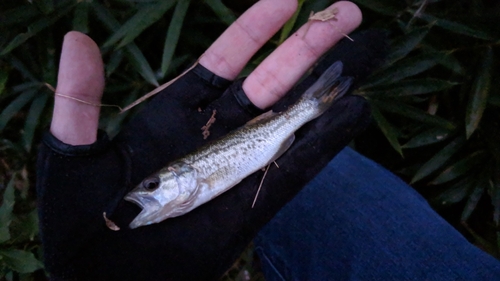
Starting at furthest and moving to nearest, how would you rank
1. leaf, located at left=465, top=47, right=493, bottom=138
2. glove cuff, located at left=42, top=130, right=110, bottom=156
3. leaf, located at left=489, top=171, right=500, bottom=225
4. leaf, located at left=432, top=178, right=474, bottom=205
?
leaf, located at left=432, top=178, right=474, bottom=205 → leaf, located at left=489, top=171, right=500, bottom=225 → leaf, located at left=465, top=47, right=493, bottom=138 → glove cuff, located at left=42, top=130, right=110, bottom=156

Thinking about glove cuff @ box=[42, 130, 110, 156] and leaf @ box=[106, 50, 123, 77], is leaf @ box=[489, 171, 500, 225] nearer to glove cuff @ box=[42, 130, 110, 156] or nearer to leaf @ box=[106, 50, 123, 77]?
glove cuff @ box=[42, 130, 110, 156]

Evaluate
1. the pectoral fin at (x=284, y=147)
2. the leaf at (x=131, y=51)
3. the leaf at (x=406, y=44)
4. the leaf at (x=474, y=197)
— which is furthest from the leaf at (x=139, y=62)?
the leaf at (x=474, y=197)

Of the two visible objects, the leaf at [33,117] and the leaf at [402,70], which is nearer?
the leaf at [402,70]

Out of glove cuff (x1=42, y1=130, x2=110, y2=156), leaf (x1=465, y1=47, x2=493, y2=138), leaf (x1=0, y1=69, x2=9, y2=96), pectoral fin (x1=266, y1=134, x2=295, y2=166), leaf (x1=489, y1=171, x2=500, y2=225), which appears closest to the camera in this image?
glove cuff (x1=42, y1=130, x2=110, y2=156)

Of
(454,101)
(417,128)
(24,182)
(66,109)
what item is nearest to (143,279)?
(66,109)

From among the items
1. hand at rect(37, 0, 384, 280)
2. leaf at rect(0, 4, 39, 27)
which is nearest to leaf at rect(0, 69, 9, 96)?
leaf at rect(0, 4, 39, 27)

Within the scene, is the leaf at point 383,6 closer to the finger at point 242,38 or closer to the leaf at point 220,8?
the finger at point 242,38
